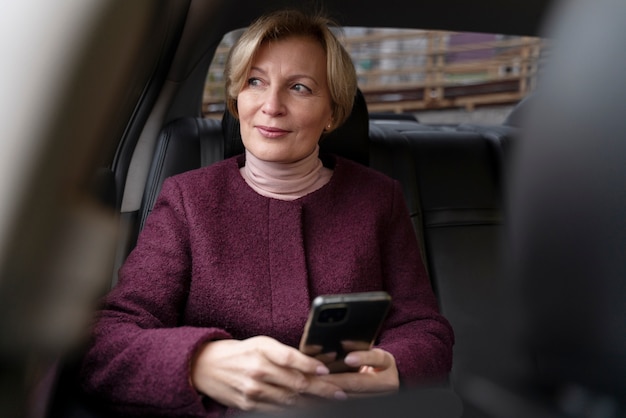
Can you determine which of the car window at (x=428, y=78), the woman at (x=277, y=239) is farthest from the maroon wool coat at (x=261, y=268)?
the car window at (x=428, y=78)

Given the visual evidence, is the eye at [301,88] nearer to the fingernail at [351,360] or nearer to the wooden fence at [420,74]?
the fingernail at [351,360]

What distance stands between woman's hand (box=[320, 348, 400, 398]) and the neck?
1.43 ft

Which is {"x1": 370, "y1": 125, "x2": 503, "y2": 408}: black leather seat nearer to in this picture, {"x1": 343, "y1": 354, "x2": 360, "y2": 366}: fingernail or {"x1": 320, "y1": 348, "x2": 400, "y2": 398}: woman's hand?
{"x1": 320, "y1": 348, "x2": 400, "y2": 398}: woman's hand

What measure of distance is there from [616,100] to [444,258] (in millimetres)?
1696

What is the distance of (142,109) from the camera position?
1900 millimetres

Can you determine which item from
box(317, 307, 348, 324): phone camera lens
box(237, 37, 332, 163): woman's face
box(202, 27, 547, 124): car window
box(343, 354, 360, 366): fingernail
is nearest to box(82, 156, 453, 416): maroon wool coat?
box(237, 37, 332, 163): woman's face

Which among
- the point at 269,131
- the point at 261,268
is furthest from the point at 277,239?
the point at 269,131

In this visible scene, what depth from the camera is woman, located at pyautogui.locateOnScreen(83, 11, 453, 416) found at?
4.55 ft

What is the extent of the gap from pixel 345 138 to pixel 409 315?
57cm

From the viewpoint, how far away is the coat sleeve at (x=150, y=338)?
1.17 metres

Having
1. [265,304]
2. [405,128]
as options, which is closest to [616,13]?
[265,304]

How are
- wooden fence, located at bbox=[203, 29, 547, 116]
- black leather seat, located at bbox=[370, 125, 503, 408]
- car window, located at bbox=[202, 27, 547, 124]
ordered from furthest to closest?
wooden fence, located at bbox=[203, 29, 547, 116]
car window, located at bbox=[202, 27, 547, 124]
black leather seat, located at bbox=[370, 125, 503, 408]

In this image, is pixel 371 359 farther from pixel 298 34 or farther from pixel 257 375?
pixel 298 34

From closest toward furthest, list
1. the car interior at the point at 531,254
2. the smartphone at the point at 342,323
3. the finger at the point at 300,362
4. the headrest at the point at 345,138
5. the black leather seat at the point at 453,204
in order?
1. the car interior at the point at 531,254
2. the smartphone at the point at 342,323
3. the finger at the point at 300,362
4. the headrest at the point at 345,138
5. the black leather seat at the point at 453,204
